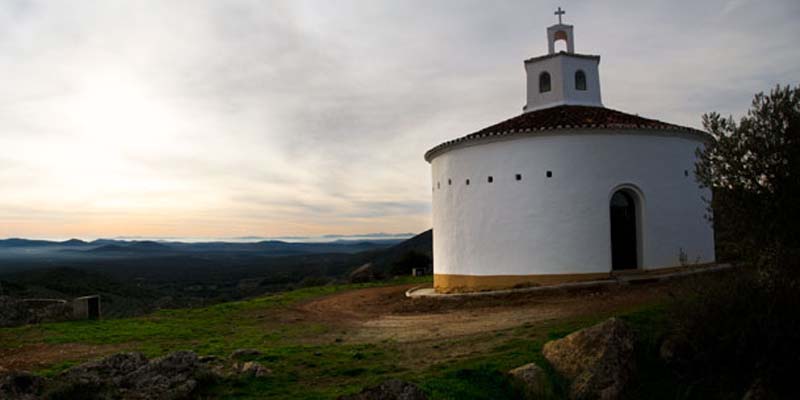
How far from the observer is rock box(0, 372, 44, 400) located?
8000mm

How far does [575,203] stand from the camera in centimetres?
1916

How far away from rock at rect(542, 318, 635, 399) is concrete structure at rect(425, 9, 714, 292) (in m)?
8.33

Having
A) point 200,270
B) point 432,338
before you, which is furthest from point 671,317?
point 200,270

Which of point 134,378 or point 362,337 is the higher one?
point 134,378

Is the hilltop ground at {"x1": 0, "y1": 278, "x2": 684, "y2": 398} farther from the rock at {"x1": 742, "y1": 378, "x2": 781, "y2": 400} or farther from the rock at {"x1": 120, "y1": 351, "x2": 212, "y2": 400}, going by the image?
the rock at {"x1": 742, "y1": 378, "x2": 781, "y2": 400}

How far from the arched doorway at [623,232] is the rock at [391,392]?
13.2 meters

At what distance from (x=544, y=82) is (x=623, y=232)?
7.52 metres

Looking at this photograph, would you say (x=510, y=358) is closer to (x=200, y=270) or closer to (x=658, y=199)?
(x=658, y=199)

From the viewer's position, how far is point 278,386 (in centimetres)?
934

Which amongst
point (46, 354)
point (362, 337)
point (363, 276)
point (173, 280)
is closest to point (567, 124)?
point (362, 337)

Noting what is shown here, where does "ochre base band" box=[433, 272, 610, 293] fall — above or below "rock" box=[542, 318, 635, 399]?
above

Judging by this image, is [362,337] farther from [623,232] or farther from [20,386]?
[623,232]

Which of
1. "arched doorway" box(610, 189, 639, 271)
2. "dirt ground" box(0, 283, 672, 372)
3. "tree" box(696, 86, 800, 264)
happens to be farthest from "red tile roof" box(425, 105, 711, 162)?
"tree" box(696, 86, 800, 264)

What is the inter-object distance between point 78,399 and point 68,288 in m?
39.2
